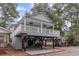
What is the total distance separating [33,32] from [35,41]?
0.46 feet

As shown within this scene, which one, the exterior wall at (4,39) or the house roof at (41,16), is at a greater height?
the house roof at (41,16)

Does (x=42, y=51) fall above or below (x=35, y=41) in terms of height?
below

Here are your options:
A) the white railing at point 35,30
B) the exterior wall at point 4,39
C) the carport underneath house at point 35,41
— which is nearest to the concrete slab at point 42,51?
the carport underneath house at point 35,41

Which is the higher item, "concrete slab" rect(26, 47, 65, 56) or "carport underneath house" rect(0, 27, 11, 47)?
"carport underneath house" rect(0, 27, 11, 47)

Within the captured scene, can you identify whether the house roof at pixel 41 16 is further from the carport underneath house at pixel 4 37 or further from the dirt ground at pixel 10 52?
the dirt ground at pixel 10 52

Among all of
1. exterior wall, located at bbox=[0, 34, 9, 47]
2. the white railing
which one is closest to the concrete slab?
the white railing

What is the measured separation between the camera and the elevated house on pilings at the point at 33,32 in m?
2.90

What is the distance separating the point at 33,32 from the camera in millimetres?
2939

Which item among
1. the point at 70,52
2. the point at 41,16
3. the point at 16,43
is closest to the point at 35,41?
the point at 16,43

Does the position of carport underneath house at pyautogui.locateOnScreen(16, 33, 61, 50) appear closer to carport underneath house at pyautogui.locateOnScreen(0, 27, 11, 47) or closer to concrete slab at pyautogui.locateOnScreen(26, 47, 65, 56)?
concrete slab at pyautogui.locateOnScreen(26, 47, 65, 56)

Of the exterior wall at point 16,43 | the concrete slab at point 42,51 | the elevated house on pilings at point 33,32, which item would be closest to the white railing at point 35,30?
the elevated house on pilings at point 33,32

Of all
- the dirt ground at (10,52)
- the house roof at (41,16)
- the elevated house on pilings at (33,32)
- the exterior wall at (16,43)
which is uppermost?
the house roof at (41,16)

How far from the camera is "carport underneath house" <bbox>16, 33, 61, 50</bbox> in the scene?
2932 millimetres

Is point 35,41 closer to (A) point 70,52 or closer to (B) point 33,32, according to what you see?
(B) point 33,32
